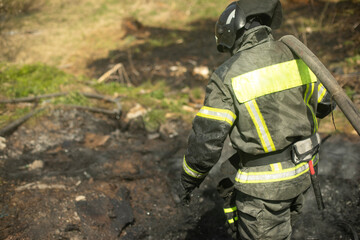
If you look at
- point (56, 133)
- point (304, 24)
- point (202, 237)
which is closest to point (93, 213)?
point (202, 237)

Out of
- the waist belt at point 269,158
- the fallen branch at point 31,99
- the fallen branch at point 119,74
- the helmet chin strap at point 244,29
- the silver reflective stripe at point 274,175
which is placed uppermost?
the helmet chin strap at point 244,29

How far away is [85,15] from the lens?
1317 cm

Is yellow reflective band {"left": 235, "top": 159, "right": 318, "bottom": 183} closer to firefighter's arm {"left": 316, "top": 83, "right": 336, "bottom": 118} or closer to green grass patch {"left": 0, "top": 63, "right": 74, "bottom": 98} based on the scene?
firefighter's arm {"left": 316, "top": 83, "right": 336, "bottom": 118}

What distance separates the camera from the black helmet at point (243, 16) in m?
2.00

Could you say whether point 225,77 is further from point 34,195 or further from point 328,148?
point 328,148

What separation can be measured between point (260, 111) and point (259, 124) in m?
0.09

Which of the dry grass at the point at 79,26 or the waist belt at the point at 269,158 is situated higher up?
the waist belt at the point at 269,158

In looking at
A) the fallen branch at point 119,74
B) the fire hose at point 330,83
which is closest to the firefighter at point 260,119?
the fire hose at point 330,83

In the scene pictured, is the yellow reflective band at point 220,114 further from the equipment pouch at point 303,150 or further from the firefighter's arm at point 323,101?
the firefighter's arm at point 323,101

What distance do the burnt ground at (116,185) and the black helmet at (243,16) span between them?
2.37m

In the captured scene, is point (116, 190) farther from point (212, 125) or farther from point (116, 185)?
point (212, 125)

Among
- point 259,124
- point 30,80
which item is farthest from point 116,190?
point 30,80

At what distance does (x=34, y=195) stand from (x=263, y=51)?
308 cm

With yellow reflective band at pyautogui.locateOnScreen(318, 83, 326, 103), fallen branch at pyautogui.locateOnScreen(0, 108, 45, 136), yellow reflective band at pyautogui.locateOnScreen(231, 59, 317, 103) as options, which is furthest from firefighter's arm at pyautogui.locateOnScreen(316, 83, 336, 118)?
fallen branch at pyautogui.locateOnScreen(0, 108, 45, 136)
